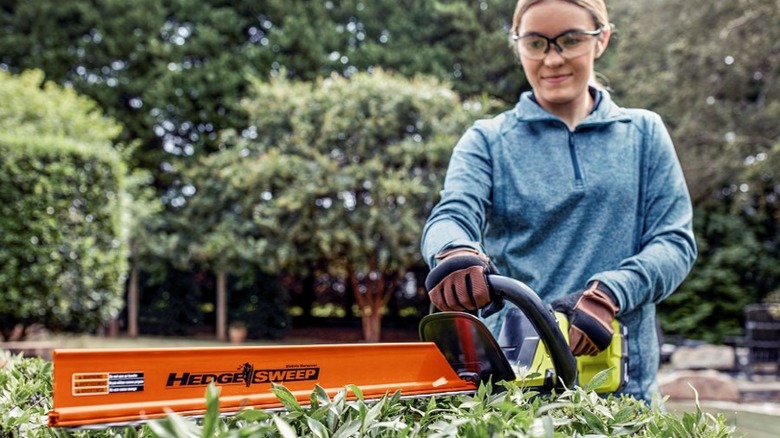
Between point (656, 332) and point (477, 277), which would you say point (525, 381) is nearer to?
point (477, 277)

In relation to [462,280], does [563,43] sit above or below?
above

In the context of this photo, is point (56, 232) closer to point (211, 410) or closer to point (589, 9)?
point (589, 9)

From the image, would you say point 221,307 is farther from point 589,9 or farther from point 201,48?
point 589,9

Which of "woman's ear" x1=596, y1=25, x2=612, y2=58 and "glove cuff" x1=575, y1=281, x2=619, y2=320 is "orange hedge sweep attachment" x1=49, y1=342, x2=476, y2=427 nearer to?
"glove cuff" x1=575, y1=281, x2=619, y2=320

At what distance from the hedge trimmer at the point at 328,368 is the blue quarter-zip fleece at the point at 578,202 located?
0.72ft

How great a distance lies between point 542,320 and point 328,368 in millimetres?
404

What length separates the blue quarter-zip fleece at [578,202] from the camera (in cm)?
178

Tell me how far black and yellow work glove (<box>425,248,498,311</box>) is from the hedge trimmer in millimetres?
25

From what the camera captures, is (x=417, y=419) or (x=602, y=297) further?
(x=602, y=297)

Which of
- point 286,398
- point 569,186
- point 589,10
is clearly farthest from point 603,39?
point 286,398

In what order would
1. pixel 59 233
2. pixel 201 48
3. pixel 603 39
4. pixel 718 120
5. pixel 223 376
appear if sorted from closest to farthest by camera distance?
pixel 223 376
pixel 603 39
pixel 59 233
pixel 718 120
pixel 201 48

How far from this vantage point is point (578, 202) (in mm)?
1808

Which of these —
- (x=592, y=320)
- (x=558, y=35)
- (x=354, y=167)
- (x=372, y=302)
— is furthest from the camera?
(x=372, y=302)

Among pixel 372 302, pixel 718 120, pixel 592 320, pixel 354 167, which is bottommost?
pixel 372 302
